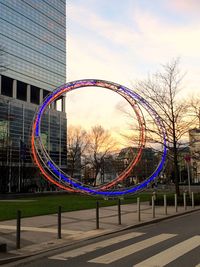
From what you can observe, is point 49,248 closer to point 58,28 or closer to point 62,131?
point 62,131

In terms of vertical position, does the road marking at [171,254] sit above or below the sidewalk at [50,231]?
below

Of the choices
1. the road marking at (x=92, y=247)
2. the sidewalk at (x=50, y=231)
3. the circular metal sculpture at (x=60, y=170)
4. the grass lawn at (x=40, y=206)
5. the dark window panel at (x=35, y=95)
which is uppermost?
the dark window panel at (x=35, y=95)

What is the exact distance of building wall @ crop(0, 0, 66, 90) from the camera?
95.8 meters

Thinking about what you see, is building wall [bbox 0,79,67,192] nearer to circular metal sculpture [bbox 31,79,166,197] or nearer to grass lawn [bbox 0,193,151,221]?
circular metal sculpture [bbox 31,79,166,197]

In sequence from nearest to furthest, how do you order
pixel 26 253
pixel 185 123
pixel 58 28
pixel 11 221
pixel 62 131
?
pixel 26 253, pixel 11 221, pixel 185 123, pixel 62 131, pixel 58 28

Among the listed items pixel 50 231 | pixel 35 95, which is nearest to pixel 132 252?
pixel 50 231

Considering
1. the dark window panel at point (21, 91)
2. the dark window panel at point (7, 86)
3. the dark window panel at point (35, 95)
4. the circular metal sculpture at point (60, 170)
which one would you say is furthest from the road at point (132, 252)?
the dark window panel at point (35, 95)

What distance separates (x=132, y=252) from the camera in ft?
34.9

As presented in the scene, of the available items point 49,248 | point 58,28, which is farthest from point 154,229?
point 58,28

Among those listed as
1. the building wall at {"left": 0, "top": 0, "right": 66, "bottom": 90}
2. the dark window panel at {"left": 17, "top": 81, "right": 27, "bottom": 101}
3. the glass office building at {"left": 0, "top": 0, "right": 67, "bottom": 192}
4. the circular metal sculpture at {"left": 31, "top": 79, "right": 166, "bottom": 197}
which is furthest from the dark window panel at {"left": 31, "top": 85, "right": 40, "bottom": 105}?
the circular metal sculpture at {"left": 31, "top": 79, "right": 166, "bottom": 197}

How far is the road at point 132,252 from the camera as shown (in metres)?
9.36

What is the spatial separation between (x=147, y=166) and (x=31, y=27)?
170ft

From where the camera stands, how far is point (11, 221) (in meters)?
18.0

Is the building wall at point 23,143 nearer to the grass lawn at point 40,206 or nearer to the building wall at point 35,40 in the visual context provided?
the building wall at point 35,40
